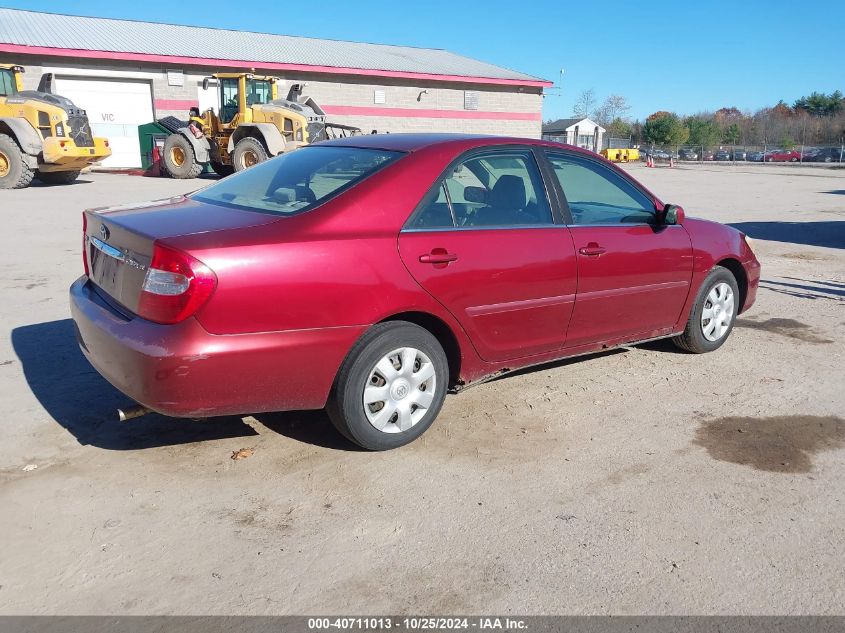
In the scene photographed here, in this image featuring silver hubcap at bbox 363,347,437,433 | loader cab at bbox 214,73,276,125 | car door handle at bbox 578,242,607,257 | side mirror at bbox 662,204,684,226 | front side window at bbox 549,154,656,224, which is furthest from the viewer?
loader cab at bbox 214,73,276,125

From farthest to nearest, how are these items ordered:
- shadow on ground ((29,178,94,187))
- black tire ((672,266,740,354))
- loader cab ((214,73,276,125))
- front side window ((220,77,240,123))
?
front side window ((220,77,240,123))
loader cab ((214,73,276,125))
shadow on ground ((29,178,94,187))
black tire ((672,266,740,354))

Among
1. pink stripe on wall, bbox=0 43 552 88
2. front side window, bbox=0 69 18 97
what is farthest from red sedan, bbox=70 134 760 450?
pink stripe on wall, bbox=0 43 552 88

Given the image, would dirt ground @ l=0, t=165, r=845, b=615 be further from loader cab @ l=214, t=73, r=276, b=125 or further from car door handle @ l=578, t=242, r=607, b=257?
loader cab @ l=214, t=73, r=276, b=125

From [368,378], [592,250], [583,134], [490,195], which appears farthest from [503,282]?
[583,134]

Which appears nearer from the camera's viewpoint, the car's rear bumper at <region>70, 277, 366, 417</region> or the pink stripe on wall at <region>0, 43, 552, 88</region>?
the car's rear bumper at <region>70, 277, 366, 417</region>

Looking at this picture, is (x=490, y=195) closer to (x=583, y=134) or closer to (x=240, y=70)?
(x=240, y=70)

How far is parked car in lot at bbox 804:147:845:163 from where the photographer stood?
59.5 meters

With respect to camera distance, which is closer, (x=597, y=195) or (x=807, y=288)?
(x=597, y=195)

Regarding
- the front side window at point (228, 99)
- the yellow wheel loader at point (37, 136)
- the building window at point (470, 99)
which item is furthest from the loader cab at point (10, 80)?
the building window at point (470, 99)

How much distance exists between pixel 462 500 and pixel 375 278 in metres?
1.12

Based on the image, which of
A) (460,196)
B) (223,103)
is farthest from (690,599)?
(223,103)

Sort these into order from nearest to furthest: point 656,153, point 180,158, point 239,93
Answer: point 239,93
point 180,158
point 656,153

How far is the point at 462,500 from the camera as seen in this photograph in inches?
131

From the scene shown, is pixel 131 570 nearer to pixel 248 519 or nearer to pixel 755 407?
pixel 248 519
